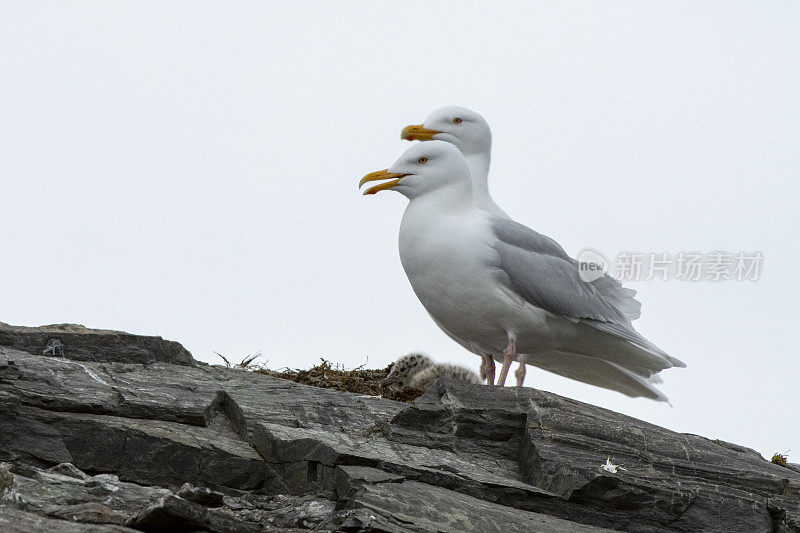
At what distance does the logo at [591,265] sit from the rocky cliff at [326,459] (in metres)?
1.92

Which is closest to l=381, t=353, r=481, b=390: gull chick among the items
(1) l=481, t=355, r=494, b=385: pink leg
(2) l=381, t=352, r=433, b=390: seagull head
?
(2) l=381, t=352, r=433, b=390: seagull head

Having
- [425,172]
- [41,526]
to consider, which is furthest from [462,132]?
[41,526]

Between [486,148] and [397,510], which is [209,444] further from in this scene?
[486,148]

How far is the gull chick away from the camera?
9.09 meters

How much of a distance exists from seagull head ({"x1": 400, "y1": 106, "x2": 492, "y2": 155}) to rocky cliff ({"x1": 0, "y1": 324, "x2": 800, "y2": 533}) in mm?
3646

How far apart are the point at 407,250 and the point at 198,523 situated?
4.12 meters

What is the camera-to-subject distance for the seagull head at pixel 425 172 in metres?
8.67

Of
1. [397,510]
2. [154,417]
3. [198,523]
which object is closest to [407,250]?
[154,417]

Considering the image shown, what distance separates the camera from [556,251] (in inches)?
353

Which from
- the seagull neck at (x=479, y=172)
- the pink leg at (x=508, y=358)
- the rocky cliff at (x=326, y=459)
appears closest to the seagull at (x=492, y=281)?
the pink leg at (x=508, y=358)

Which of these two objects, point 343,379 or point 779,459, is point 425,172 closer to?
point 343,379

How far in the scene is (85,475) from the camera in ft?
18.1

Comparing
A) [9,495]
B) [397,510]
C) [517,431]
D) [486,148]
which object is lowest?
[9,495]

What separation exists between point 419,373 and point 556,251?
1582 mm
